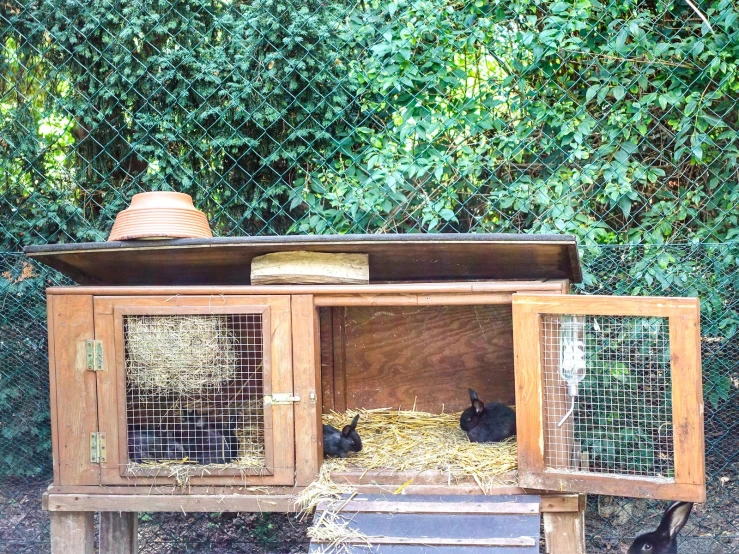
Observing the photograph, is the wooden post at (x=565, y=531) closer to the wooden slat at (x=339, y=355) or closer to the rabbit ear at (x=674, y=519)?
the rabbit ear at (x=674, y=519)

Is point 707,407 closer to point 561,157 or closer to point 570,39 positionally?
point 561,157

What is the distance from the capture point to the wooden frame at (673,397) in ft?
10.3

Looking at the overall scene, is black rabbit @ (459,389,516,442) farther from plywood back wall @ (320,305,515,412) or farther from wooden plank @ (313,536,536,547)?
wooden plank @ (313,536,536,547)

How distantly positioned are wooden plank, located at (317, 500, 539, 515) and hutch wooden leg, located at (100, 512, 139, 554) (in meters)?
1.49

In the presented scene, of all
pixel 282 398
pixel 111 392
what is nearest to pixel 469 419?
pixel 282 398

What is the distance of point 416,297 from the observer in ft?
11.5

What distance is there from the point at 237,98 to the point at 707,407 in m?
3.40

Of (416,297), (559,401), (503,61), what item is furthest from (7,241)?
(559,401)

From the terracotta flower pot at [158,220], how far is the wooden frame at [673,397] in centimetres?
152

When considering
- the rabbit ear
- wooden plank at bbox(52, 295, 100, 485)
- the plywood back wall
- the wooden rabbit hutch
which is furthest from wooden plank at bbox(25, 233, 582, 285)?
the rabbit ear

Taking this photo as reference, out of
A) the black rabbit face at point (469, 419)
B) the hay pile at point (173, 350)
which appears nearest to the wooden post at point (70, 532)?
the hay pile at point (173, 350)

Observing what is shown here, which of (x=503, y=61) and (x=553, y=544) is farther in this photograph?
(x=503, y=61)


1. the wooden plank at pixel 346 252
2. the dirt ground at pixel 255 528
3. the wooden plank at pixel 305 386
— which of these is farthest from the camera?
the dirt ground at pixel 255 528

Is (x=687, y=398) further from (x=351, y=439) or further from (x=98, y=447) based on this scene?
(x=98, y=447)
